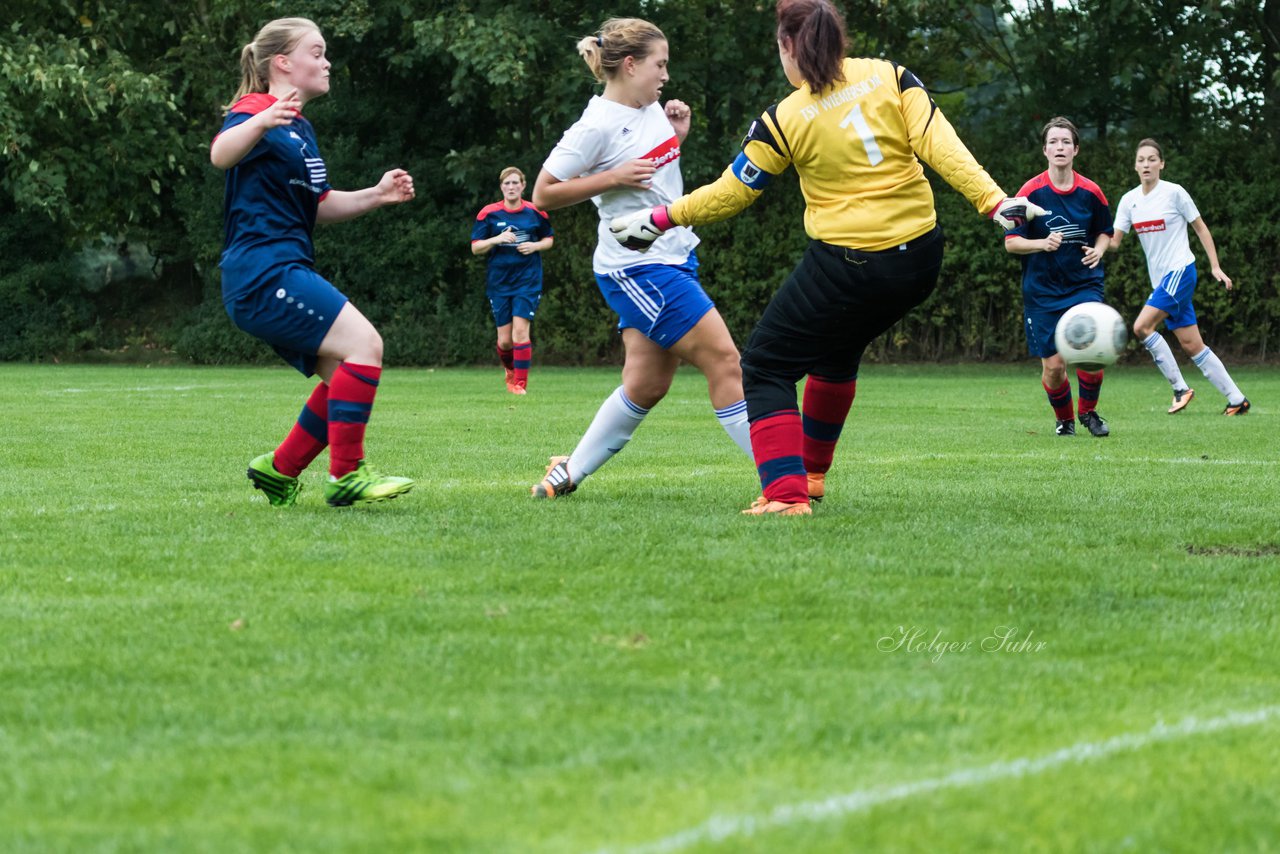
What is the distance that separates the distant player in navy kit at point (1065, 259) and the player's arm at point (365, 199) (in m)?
5.91

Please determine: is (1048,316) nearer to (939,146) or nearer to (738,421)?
(738,421)

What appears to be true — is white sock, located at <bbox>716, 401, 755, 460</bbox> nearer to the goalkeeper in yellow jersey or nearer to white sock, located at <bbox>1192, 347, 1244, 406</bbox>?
the goalkeeper in yellow jersey

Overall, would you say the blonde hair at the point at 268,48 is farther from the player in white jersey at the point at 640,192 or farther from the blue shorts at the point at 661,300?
the blue shorts at the point at 661,300

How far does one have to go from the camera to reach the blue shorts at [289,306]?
612 cm

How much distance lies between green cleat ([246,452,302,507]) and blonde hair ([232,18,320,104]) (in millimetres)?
1411

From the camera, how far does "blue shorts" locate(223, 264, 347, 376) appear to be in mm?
6121

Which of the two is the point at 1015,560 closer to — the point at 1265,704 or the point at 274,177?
the point at 1265,704

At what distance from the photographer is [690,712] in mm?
3320

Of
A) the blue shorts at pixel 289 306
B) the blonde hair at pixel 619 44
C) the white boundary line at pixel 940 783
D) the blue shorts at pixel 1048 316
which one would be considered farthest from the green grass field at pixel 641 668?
the blue shorts at pixel 1048 316

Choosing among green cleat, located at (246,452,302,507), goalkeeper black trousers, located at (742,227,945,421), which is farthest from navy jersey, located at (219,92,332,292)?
goalkeeper black trousers, located at (742,227,945,421)

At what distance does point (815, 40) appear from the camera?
5879 mm

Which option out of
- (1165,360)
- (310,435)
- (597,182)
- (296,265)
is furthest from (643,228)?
(1165,360)

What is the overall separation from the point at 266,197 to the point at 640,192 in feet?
4.86

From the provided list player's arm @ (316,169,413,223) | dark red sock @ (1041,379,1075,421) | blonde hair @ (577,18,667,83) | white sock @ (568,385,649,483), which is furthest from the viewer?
dark red sock @ (1041,379,1075,421)
